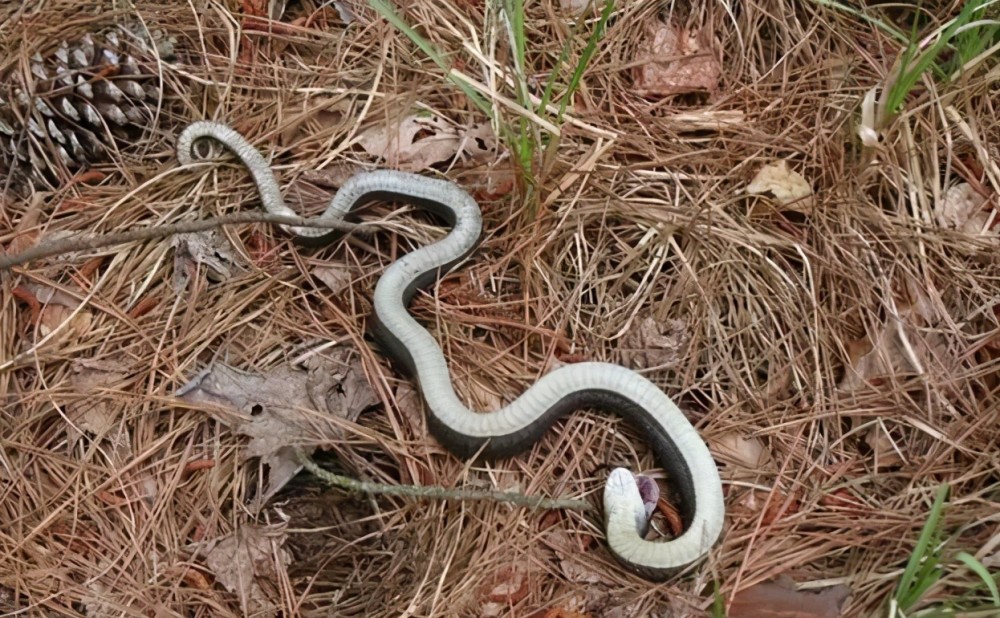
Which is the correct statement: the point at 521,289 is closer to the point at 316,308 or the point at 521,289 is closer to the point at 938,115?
the point at 316,308

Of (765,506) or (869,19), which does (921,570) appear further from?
(869,19)

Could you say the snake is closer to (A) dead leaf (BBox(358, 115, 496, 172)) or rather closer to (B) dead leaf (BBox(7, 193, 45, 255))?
(A) dead leaf (BBox(358, 115, 496, 172))

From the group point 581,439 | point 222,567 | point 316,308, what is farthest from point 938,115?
point 222,567

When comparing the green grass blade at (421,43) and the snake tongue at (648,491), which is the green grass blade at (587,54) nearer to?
the green grass blade at (421,43)

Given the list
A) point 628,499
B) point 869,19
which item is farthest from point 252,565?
point 869,19

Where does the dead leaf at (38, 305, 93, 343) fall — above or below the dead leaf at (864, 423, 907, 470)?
above

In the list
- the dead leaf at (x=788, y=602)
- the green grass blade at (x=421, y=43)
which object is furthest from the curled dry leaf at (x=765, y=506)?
the green grass blade at (x=421, y=43)

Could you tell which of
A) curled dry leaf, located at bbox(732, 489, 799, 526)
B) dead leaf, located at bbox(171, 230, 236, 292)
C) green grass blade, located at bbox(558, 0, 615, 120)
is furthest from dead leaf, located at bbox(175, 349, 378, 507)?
curled dry leaf, located at bbox(732, 489, 799, 526)
